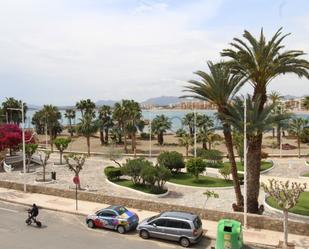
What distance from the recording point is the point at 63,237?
23.4 meters

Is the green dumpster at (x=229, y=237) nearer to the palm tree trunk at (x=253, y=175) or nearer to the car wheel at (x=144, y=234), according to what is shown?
the car wheel at (x=144, y=234)

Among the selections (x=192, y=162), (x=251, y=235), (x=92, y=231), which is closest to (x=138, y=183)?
(x=192, y=162)

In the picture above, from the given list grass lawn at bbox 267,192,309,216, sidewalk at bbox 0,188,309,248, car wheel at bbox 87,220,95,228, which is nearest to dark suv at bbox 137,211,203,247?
sidewalk at bbox 0,188,309,248

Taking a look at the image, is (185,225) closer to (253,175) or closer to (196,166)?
(253,175)

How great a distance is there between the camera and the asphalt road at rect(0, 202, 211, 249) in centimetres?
2194

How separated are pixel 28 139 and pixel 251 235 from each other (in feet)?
107

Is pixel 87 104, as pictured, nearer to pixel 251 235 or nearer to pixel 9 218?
pixel 9 218

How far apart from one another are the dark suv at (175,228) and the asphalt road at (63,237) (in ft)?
1.42

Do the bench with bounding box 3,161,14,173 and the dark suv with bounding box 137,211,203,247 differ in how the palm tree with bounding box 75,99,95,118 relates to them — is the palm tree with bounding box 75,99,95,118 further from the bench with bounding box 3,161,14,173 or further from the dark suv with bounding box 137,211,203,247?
the dark suv with bounding box 137,211,203,247

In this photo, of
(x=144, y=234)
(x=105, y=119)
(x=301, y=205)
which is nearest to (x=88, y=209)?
(x=144, y=234)

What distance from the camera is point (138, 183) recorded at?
37.6m

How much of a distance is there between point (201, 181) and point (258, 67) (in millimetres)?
16839

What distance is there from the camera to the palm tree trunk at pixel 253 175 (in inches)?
1032

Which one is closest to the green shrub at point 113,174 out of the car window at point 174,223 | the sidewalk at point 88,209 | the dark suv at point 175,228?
the sidewalk at point 88,209
